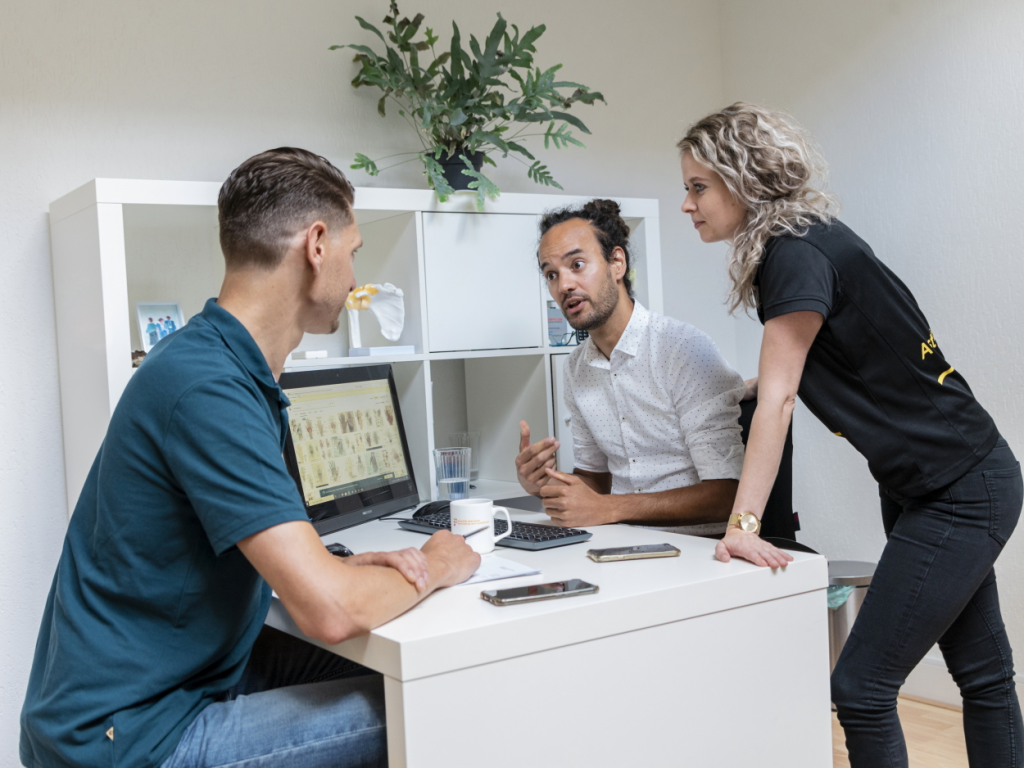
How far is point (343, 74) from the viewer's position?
2805 mm

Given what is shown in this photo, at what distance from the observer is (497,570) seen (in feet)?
4.94

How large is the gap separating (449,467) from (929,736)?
64.3 inches

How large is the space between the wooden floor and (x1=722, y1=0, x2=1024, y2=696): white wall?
33cm

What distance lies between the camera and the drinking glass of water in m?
2.47

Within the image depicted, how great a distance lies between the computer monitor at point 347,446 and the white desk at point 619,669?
2.04 ft

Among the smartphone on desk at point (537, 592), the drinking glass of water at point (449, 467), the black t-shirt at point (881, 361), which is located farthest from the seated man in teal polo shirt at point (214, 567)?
the drinking glass of water at point (449, 467)

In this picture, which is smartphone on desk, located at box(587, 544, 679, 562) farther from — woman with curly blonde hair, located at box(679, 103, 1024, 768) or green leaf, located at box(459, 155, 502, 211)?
green leaf, located at box(459, 155, 502, 211)

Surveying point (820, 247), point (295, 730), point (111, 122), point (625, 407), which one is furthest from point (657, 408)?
point (111, 122)

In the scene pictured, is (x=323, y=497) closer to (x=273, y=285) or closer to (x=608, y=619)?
(x=273, y=285)

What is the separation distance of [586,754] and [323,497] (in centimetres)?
107

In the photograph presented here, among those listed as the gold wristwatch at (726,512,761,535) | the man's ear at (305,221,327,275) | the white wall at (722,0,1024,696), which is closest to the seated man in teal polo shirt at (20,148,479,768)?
the man's ear at (305,221,327,275)

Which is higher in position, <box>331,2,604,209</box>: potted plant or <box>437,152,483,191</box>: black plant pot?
<box>331,2,604,209</box>: potted plant

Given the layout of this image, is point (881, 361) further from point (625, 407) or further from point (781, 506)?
point (625, 407)

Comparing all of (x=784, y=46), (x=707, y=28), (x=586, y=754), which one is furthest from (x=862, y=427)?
(x=707, y=28)
